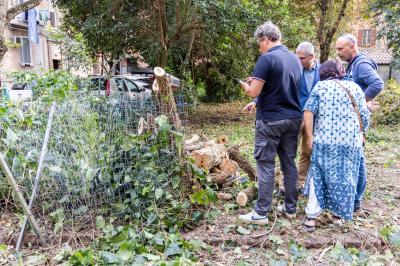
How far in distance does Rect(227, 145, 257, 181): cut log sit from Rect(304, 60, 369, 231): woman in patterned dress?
1270 millimetres

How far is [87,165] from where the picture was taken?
146 inches

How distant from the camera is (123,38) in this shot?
1057 cm

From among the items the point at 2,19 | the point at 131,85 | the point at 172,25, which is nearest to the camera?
the point at 2,19

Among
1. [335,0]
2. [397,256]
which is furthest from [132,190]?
[335,0]

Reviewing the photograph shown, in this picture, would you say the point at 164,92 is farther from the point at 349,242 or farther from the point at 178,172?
the point at 349,242

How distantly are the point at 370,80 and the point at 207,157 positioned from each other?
1892 mm

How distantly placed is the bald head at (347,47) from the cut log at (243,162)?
1707 mm

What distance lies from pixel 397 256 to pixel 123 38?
8.97 m

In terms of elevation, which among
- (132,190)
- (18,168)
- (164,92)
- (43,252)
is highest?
(164,92)

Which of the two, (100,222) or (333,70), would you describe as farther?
(100,222)

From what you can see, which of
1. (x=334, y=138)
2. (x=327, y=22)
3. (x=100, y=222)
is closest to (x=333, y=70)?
(x=334, y=138)

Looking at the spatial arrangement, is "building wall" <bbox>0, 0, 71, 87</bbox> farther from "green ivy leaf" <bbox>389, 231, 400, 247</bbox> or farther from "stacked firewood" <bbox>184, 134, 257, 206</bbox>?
"green ivy leaf" <bbox>389, 231, 400, 247</bbox>

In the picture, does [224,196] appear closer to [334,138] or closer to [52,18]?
[334,138]

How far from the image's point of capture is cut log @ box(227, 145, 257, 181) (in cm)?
483
